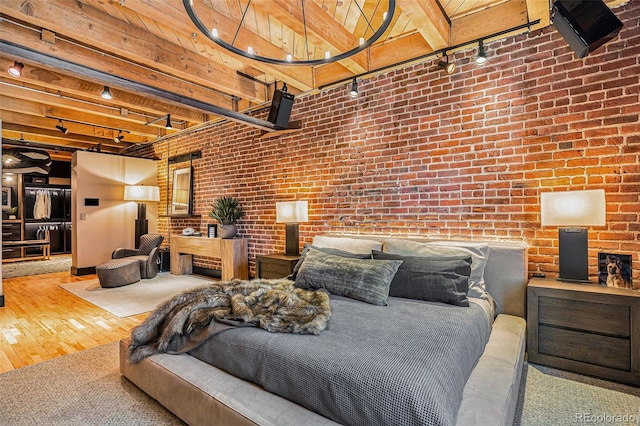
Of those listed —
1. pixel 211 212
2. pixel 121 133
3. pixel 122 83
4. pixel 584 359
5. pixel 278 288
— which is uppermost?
pixel 121 133

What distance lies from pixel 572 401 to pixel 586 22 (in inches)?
97.4

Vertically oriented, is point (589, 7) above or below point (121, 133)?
below

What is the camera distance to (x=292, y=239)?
4414 millimetres

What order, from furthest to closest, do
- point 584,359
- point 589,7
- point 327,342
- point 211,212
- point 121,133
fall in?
point 121,133
point 211,212
point 584,359
point 589,7
point 327,342

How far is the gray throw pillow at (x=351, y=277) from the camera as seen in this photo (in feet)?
8.18

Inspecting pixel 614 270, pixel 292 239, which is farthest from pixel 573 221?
pixel 292 239

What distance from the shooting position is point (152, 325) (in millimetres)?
2211

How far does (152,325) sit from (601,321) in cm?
318

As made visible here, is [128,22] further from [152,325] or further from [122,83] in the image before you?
[152,325]

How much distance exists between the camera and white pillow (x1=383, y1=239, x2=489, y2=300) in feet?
9.07

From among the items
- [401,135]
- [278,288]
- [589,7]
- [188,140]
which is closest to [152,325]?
[278,288]

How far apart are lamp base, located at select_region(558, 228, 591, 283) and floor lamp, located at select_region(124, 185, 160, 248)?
274 inches

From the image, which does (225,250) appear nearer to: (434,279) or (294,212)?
(294,212)

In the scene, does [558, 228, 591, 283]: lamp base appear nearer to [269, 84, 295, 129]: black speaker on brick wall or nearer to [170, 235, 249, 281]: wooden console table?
[269, 84, 295, 129]: black speaker on brick wall
